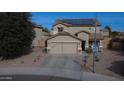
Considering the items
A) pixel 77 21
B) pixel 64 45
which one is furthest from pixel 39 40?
pixel 64 45

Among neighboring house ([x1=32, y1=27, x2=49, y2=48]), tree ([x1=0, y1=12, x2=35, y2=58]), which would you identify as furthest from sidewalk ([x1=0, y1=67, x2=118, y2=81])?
neighboring house ([x1=32, y1=27, x2=49, y2=48])

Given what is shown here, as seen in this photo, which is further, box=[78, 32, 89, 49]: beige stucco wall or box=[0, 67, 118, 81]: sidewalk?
box=[78, 32, 89, 49]: beige stucco wall

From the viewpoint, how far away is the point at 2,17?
2116 cm

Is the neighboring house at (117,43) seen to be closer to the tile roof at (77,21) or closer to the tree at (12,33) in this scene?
the tile roof at (77,21)

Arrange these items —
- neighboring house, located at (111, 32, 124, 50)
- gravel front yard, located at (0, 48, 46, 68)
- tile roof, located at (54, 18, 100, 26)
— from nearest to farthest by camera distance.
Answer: gravel front yard, located at (0, 48, 46, 68) → neighboring house, located at (111, 32, 124, 50) → tile roof, located at (54, 18, 100, 26)

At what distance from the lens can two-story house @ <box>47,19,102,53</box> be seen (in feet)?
86.2

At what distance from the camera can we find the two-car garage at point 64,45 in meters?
26.1

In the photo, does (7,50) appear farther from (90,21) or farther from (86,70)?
(90,21)

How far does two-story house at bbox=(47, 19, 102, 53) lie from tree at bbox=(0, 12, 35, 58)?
565 centimetres

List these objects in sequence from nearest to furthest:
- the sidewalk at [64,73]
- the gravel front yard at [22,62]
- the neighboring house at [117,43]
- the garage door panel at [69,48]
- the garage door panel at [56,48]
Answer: the sidewalk at [64,73] → the gravel front yard at [22,62] → the garage door panel at [69,48] → the garage door panel at [56,48] → the neighboring house at [117,43]

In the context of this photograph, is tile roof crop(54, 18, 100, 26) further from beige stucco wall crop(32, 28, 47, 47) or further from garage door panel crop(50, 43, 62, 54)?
garage door panel crop(50, 43, 62, 54)

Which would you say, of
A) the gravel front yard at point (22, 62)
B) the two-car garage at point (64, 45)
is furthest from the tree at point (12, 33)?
the two-car garage at point (64, 45)

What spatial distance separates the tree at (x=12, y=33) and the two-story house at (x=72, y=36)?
18.5ft

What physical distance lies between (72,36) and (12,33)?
9.33m
